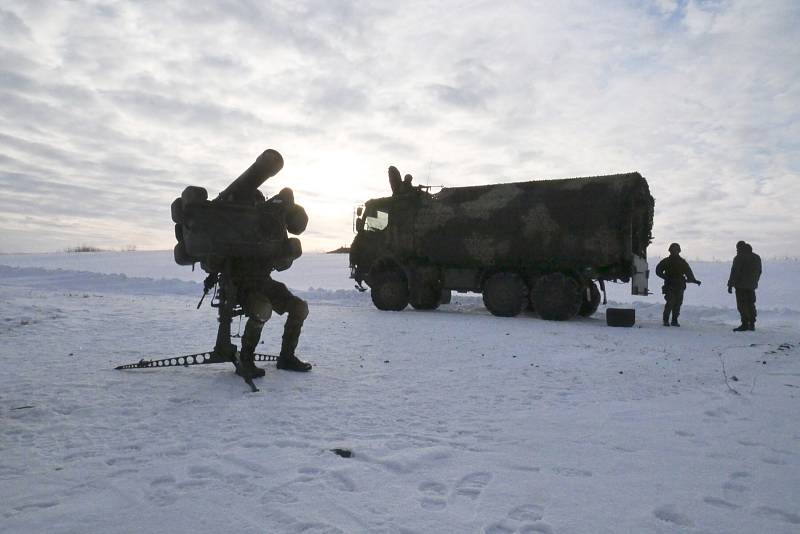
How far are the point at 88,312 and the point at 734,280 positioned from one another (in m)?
13.7

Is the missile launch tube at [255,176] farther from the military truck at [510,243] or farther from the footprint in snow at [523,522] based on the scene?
the military truck at [510,243]

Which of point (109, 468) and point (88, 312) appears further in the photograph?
point (88, 312)

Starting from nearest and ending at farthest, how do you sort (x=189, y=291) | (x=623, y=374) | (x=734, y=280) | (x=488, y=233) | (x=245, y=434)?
(x=245, y=434) < (x=623, y=374) < (x=734, y=280) < (x=488, y=233) < (x=189, y=291)

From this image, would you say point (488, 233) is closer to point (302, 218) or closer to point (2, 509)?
point (302, 218)

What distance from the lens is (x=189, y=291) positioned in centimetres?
1931

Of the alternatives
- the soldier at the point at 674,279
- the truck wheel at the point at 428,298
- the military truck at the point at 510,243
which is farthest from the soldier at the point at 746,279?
the truck wheel at the point at 428,298

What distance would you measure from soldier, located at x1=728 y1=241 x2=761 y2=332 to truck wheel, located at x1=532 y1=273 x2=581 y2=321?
3.20 metres

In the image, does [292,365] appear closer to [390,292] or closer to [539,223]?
[539,223]

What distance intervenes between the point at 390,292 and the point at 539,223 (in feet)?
15.0

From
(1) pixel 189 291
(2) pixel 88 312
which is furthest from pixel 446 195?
(1) pixel 189 291

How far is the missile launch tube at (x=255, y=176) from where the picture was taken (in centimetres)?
508

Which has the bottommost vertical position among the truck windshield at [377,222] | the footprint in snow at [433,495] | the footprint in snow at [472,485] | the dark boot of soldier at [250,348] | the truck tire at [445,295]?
the footprint in snow at [433,495]

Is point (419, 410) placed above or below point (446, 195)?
below

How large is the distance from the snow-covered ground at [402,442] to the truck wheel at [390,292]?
24.0ft
